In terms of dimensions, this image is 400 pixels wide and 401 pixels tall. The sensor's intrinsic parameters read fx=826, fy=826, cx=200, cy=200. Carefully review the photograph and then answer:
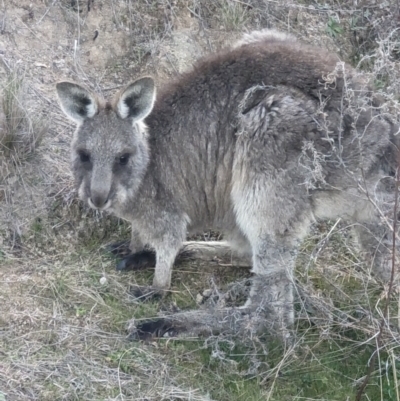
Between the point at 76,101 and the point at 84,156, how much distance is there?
340 millimetres

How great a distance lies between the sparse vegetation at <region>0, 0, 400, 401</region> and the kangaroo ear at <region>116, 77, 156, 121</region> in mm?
889

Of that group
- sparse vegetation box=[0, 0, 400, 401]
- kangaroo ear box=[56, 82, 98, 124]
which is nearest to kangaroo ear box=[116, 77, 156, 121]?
kangaroo ear box=[56, 82, 98, 124]

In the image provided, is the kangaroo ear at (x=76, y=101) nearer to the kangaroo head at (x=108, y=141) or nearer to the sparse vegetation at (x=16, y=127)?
the kangaroo head at (x=108, y=141)

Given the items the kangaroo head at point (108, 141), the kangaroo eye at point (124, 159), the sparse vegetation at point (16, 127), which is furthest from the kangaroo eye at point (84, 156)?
the sparse vegetation at point (16, 127)

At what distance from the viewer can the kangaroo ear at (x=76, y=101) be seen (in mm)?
5004

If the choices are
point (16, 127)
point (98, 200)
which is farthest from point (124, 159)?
point (16, 127)

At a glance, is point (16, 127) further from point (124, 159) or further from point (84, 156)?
point (124, 159)

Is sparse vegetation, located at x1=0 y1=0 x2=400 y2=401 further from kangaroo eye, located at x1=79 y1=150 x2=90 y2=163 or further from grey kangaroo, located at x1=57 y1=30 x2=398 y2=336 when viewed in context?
kangaroo eye, located at x1=79 y1=150 x2=90 y2=163

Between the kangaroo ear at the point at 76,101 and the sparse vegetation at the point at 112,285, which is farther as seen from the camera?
the kangaroo ear at the point at 76,101

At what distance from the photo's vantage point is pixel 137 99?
507 centimetres

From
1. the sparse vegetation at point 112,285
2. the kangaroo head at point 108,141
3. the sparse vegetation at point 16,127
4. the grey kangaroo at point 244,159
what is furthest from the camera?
the sparse vegetation at point 16,127

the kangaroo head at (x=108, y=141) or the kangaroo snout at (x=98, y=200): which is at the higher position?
the kangaroo head at (x=108, y=141)

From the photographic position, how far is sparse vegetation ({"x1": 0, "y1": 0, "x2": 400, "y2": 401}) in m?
4.52

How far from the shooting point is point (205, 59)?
5.33 meters
